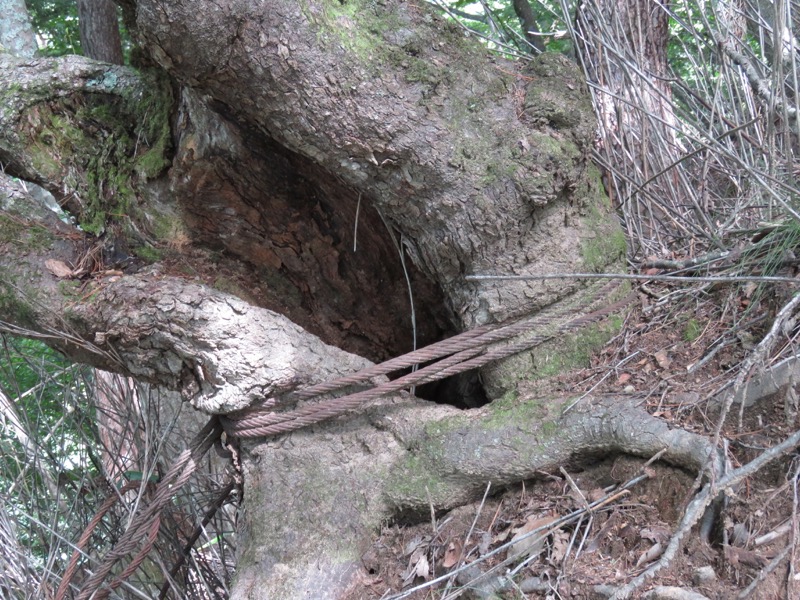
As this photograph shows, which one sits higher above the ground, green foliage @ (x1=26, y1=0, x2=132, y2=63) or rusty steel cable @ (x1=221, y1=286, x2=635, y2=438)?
green foliage @ (x1=26, y1=0, x2=132, y2=63)

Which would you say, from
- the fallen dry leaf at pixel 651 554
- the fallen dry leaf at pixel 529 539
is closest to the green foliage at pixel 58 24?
the fallen dry leaf at pixel 529 539

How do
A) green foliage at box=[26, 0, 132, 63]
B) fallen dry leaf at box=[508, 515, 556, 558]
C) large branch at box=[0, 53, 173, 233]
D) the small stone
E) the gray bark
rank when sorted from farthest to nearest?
green foliage at box=[26, 0, 132, 63] → the gray bark → large branch at box=[0, 53, 173, 233] → fallen dry leaf at box=[508, 515, 556, 558] → the small stone

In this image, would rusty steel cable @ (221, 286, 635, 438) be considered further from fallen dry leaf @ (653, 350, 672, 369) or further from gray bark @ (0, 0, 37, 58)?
gray bark @ (0, 0, 37, 58)

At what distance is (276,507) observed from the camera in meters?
1.84

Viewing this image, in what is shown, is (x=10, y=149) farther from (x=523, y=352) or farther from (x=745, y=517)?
(x=745, y=517)

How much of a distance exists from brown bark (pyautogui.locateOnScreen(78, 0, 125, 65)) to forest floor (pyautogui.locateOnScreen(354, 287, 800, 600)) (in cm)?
372

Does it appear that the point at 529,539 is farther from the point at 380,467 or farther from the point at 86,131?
the point at 86,131

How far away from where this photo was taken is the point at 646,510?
4.93 ft

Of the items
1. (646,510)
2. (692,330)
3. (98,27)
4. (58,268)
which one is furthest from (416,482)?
(98,27)

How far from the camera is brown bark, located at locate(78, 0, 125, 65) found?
4.14m

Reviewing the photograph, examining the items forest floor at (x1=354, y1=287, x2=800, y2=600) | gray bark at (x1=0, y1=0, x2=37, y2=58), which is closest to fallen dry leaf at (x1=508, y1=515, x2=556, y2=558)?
forest floor at (x1=354, y1=287, x2=800, y2=600)

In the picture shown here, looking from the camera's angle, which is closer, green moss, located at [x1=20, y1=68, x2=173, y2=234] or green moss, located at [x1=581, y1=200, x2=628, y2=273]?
green moss, located at [x1=581, y1=200, x2=628, y2=273]

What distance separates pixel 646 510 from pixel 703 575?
0.22 m

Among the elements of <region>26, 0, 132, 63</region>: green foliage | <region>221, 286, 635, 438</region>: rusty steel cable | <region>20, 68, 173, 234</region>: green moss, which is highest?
<region>26, 0, 132, 63</region>: green foliage
